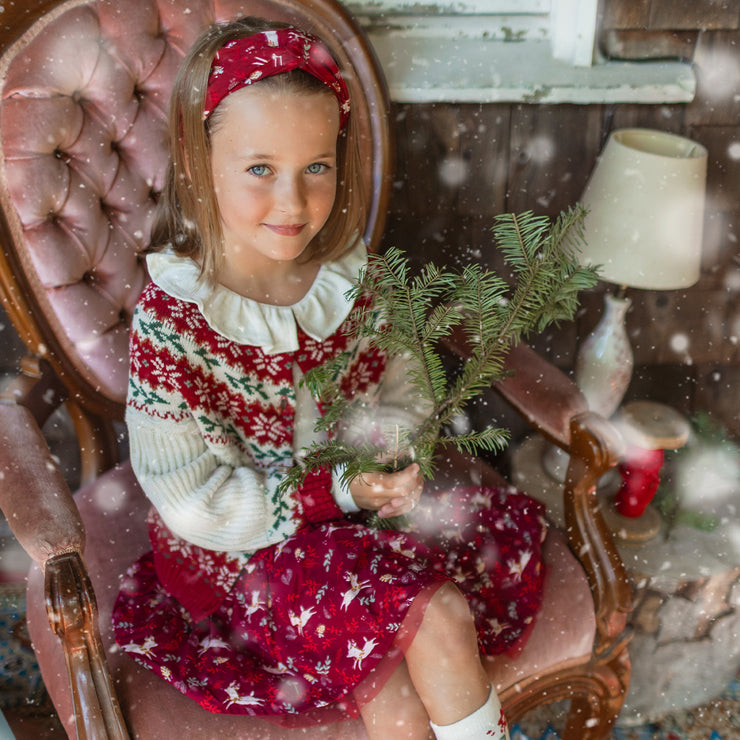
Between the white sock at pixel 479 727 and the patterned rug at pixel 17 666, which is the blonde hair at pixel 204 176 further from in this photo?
the patterned rug at pixel 17 666

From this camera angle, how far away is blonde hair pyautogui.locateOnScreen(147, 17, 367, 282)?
0.95 m

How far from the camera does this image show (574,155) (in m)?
1.62

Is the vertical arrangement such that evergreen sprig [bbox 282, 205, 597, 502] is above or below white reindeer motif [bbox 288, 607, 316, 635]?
above

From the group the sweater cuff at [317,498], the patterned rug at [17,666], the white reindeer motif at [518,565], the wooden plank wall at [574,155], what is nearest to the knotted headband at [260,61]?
the sweater cuff at [317,498]

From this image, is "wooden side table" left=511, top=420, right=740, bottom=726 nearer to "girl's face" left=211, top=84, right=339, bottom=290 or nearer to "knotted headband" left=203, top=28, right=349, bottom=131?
"girl's face" left=211, top=84, right=339, bottom=290

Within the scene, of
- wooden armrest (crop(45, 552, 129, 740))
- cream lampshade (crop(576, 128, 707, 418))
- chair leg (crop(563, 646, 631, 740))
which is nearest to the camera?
wooden armrest (crop(45, 552, 129, 740))

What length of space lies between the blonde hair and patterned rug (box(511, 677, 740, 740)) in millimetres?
1073

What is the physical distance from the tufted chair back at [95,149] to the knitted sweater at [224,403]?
0.78 ft

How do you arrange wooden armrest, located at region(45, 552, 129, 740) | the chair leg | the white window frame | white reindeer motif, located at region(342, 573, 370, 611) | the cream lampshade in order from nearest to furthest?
wooden armrest, located at region(45, 552, 129, 740) → white reindeer motif, located at region(342, 573, 370, 611) → the chair leg → the cream lampshade → the white window frame

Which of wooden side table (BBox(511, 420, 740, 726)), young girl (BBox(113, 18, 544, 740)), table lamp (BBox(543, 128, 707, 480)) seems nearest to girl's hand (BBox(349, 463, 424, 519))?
young girl (BBox(113, 18, 544, 740))

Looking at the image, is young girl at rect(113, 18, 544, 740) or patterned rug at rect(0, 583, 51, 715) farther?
patterned rug at rect(0, 583, 51, 715)

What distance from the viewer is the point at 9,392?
1.14m

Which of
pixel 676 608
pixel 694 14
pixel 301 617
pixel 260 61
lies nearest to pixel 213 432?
pixel 301 617

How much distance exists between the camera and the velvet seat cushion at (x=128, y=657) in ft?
3.10
